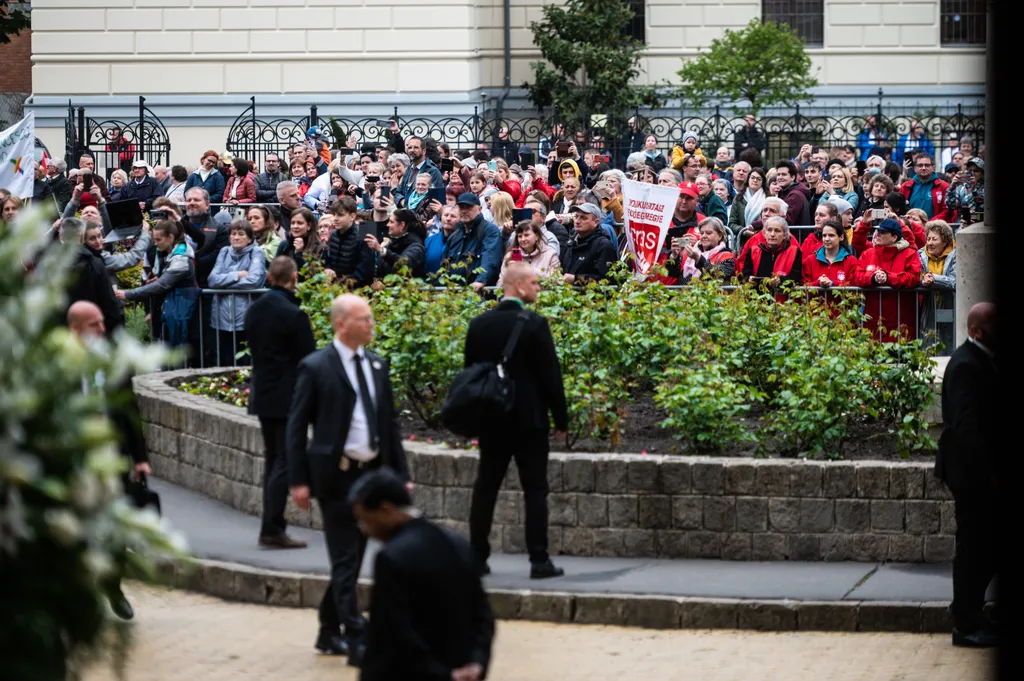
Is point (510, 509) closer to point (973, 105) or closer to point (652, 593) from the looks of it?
point (652, 593)

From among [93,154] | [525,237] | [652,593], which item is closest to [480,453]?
[652,593]

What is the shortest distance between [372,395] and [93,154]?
60.7 feet

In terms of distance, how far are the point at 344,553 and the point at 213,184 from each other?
46.3 feet

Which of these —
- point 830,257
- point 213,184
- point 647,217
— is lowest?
point 830,257

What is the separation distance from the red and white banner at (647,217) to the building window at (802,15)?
21.4 m

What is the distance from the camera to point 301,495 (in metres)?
8.37

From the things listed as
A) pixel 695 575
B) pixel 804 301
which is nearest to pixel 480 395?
pixel 695 575

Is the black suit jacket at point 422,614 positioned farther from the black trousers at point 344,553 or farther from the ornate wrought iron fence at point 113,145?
the ornate wrought iron fence at point 113,145

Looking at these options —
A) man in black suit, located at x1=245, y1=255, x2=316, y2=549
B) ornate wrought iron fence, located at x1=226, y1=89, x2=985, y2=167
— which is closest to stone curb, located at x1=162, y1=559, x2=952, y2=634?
man in black suit, located at x1=245, y1=255, x2=316, y2=549

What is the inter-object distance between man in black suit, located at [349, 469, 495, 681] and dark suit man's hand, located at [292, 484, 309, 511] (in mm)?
2539

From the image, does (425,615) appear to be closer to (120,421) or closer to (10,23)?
(120,421)

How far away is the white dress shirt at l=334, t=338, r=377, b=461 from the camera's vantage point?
8469 millimetres

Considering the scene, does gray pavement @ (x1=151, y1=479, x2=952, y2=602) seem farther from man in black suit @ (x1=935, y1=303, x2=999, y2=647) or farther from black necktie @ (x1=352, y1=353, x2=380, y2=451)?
black necktie @ (x1=352, y1=353, x2=380, y2=451)

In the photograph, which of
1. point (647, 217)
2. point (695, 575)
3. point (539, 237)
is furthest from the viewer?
point (647, 217)
